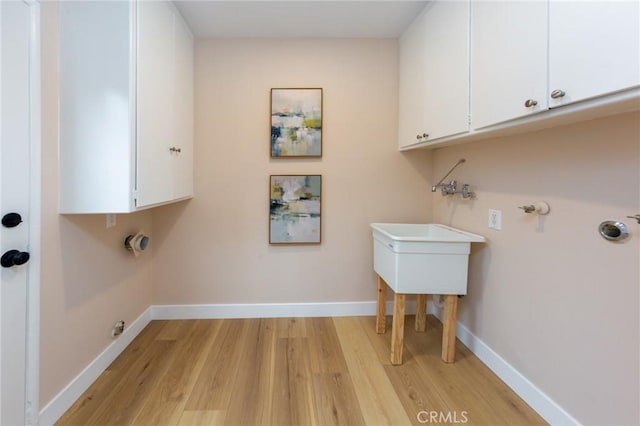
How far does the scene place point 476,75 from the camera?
A: 1.59 m

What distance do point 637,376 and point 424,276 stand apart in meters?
0.96

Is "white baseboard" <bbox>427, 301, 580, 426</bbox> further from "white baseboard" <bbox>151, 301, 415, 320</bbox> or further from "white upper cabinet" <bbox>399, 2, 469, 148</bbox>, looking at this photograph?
"white upper cabinet" <bbox>399, 2, 469, 148</bbox>

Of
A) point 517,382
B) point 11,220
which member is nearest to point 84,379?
point 11,220

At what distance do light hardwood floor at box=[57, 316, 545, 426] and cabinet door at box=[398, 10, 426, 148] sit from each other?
1.55 m

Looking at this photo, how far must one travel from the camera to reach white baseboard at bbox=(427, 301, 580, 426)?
4.87 ft

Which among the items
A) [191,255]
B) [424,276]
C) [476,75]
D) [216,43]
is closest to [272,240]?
[191,255]

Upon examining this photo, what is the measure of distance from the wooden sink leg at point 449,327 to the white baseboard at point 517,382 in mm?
199

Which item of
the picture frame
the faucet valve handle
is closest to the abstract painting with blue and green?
the picture frame

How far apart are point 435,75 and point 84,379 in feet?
9.06

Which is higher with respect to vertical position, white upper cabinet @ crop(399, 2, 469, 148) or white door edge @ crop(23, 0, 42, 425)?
white upper cabinet @ crop(399, 2, 469, 148)

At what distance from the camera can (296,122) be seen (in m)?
2.62

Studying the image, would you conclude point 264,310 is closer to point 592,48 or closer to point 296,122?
point 296,122

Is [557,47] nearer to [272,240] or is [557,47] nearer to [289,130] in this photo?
[289,130]

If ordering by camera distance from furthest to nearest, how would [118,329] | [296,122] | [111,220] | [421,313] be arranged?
1. [296,122]
2. [421,313]
3. [118,329]
4. [111,220]
